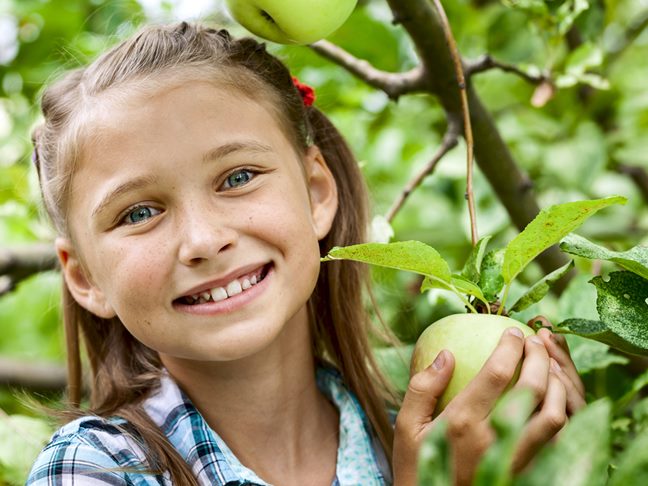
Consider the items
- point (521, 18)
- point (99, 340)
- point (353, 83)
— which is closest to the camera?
point (99, 340)

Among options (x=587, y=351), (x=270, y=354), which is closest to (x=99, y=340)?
(x=270, y=354)

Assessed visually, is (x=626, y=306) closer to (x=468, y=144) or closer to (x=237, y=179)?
(x=468, y=144)

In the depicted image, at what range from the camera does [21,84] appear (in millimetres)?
2285

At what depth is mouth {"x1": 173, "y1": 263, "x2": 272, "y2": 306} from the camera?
1.12m

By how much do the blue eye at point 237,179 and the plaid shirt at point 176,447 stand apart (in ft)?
1.08

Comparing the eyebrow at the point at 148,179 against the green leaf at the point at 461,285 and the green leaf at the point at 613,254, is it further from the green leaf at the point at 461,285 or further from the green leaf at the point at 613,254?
the green leaf at the point at 613,254

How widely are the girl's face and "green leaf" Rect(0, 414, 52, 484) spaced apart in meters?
0.36

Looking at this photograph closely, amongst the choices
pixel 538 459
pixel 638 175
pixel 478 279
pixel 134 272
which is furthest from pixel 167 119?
pixel 638 175

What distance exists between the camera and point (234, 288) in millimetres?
1128

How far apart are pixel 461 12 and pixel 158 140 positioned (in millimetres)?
1025

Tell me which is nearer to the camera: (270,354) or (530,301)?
(530,301)

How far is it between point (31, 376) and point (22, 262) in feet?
1.12

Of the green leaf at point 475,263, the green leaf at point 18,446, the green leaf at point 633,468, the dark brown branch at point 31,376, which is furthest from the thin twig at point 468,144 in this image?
the dark brown branch at point 31,376

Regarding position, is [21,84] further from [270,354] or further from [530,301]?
[530,301]
